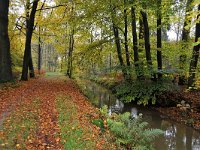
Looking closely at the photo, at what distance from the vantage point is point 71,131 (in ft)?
21.9

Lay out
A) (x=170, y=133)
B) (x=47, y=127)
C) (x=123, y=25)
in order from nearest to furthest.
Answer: (x=47, y=127) < (x=170, y=133) < (x=123, y=25)

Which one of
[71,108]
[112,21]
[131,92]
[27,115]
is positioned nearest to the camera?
[27,115]

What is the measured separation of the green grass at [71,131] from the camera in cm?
588

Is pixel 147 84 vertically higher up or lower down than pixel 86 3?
lower down

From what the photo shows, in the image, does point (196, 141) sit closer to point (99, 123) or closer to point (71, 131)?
point (99, 123)

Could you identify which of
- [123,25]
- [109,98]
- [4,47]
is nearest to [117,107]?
[109,98]

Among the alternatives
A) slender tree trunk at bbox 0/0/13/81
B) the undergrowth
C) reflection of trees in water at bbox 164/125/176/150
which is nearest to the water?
reflection of trees in water at bbox 164/125/176/150

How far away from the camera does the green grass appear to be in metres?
5.88

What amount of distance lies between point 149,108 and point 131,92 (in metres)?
1.67

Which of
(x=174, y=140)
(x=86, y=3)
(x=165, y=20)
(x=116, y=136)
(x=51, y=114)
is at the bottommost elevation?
(x=174, y=140)

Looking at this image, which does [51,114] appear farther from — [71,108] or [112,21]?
[112,21]

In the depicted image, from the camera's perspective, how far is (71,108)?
30.7 feet

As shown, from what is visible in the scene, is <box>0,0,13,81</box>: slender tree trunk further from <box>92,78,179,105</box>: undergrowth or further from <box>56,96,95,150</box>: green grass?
<box>92,78,179,105</box>: undergrowth

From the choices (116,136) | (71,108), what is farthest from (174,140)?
(71,108)
